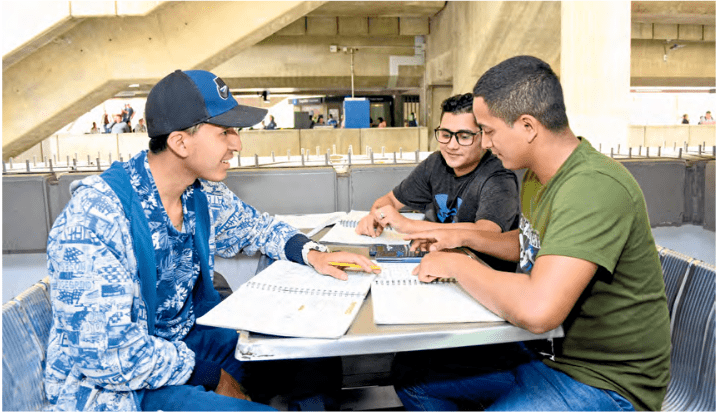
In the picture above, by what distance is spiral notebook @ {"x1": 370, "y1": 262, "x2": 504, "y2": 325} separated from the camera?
3.58 feet

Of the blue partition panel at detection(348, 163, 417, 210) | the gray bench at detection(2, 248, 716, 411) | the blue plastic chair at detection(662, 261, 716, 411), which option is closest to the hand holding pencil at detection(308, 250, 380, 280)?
the gray bench at detection(2, 248, 716, 411)

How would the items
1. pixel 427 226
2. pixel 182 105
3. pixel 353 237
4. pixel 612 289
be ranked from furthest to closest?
pixel 353 237, pixel 427 226, pixel 182 105, pixel 612 289

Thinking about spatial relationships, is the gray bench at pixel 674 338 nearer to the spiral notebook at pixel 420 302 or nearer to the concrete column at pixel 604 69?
the spiral notebook at pixel 420 302

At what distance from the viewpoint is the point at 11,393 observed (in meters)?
1.11

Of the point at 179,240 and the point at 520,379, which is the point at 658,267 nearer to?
the point at 520,379

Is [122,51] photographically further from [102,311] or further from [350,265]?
[102,311]

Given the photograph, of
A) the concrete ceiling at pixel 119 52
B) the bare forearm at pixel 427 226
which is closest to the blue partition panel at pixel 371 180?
the bare forearm at pixel 427 226

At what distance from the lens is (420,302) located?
119 cm

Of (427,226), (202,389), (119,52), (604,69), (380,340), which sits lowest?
(202,389)

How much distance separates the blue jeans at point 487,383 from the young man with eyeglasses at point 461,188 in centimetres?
36

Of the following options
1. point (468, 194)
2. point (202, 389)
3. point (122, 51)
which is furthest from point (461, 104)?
point (122, 51)

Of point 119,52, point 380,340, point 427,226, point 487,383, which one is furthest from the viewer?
point 119,52

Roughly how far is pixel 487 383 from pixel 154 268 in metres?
0.94

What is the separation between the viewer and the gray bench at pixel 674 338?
116cm
